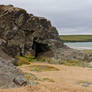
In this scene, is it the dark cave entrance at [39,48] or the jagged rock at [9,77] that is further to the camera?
the dark cave entrance at [39,48]

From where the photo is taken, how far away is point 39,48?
166 feet

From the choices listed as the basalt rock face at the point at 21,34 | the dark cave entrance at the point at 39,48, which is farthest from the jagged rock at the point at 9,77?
the dark cave entrance at the point at 39,48

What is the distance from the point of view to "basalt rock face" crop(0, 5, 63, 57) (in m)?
42.6

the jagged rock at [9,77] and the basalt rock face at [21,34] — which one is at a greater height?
the basalt rock face at [21,34]

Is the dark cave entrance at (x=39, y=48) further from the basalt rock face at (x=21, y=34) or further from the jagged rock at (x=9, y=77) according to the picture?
the jagged rock at (x=9, y=77)

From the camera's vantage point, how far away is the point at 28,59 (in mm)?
42500

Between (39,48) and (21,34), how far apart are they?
7.36 metres

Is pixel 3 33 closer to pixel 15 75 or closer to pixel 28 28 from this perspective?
pixel 28 28

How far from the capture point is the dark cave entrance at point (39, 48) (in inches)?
1915

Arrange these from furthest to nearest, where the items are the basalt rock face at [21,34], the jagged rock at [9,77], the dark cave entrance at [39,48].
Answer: the dark cave entrance at [39,48], the basalt rock face at [21,34], the jagged rock at [9,77]

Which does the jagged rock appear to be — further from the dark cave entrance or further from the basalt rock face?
the dark cave entrance

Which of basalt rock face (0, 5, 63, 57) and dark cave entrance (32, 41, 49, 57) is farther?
dark cave entrance (32, 41, 49, 57)

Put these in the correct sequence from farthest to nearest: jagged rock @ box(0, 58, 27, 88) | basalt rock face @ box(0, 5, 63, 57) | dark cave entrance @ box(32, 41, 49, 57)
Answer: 1. dark cave entrance @ box(32, 41, 49, 57)
2. basalt rock face @ box(0, 5, 63, 57)
3. jagged rock @ box(0, 58, 27, 88)

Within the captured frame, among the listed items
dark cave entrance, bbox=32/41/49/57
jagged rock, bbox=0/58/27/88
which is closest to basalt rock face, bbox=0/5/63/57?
dark cave entrance, bbox=32/41/49/57
